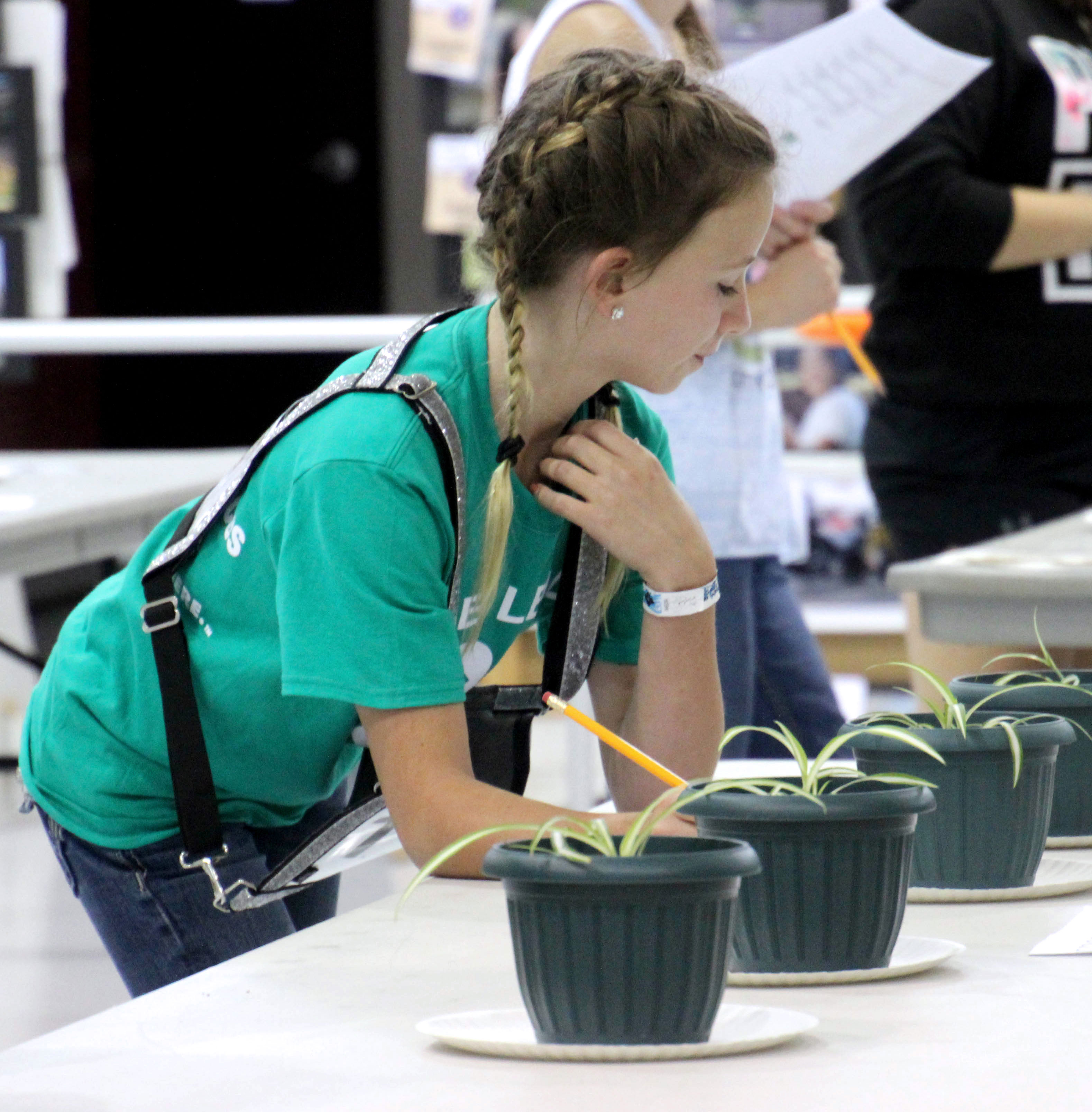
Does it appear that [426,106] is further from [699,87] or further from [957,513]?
[699,87]

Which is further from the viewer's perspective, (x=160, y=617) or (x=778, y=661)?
(x=778, y=661)

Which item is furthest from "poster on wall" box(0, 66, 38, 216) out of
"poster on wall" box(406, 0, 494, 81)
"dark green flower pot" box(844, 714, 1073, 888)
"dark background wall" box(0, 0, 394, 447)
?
"dark green flower pot" box(844, 714, 1073, 888)

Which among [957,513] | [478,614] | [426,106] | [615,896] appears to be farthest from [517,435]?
[426,106]

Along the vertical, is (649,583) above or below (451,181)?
below

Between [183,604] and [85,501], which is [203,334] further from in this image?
[183,604]

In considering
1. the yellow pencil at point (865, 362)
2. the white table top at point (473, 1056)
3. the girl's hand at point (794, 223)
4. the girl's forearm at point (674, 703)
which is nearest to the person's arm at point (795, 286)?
the girl's hand at point (794, 223)

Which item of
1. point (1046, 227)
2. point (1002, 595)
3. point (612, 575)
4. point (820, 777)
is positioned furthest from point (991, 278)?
point (820, 777)

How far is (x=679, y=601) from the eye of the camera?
4.07 ft

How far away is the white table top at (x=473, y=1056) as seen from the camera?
27.4 inches

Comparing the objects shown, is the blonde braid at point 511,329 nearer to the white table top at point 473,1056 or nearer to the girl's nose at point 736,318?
the girl's nose at point 736,318

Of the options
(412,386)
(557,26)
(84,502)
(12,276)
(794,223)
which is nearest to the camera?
(412,386)

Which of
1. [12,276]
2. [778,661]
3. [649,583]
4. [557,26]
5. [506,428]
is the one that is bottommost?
[778,661]

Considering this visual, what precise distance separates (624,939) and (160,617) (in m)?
0.53

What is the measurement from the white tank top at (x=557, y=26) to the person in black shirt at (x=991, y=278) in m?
0.53
